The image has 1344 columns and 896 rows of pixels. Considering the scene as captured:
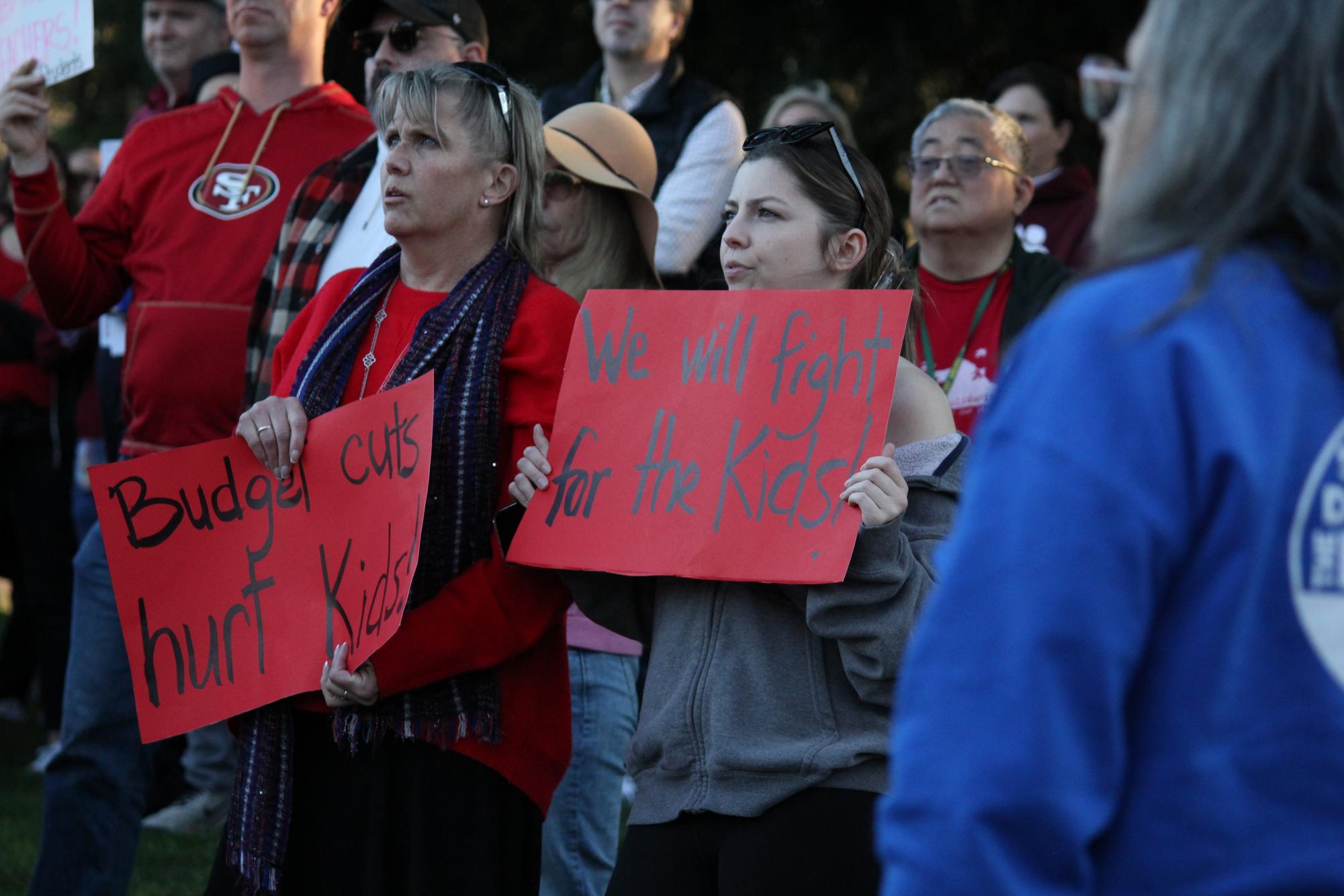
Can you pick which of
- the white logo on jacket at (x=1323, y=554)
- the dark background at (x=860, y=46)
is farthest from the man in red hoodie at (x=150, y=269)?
the dark background at (x=860, y=46)

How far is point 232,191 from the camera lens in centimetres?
407

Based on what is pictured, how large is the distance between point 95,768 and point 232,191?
148 cm

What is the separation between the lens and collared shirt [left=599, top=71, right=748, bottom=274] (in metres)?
4.55

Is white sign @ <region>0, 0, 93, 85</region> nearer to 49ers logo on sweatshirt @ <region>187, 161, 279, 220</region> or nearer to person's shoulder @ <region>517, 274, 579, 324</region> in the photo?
49ers logo on sweatshirt @ <region>187, 161, 279, 220</region>

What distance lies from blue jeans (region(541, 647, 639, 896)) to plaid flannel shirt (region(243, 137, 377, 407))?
1009 millimetres

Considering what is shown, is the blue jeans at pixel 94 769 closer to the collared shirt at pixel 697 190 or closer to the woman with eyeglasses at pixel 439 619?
the woman with eyeglasses at pixel 439 619

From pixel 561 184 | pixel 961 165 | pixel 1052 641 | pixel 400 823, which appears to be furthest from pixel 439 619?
pixel 961 165

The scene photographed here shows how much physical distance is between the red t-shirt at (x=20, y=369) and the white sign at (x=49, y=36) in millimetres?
2757

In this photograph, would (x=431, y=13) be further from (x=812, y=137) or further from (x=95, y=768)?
(x=95, y=768)

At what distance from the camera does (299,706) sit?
2.95 m

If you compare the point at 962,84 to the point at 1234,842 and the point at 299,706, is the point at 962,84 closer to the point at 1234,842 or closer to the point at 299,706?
the point at 299,706

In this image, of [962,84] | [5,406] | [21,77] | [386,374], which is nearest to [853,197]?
[386,374]

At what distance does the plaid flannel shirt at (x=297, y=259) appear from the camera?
366 centimetres

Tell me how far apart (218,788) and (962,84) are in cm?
673
